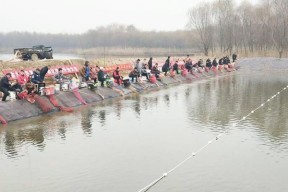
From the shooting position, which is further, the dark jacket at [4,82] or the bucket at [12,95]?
the bucket at [12,95]

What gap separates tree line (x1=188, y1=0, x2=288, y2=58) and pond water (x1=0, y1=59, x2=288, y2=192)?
52.1 metres

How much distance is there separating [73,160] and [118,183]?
2.15 metres

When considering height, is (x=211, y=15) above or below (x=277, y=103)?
above

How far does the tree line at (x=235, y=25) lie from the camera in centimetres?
6856

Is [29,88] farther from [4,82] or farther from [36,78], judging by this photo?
[36,78]

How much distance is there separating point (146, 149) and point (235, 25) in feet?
222

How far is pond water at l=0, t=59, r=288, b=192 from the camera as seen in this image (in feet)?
30.1

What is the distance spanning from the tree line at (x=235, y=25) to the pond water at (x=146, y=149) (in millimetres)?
52141

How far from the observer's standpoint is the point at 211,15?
253ft

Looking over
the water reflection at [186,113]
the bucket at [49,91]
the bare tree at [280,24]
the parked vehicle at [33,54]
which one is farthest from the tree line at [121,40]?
the bucket at [49,91]

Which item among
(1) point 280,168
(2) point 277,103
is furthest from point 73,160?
(2) point 277,103

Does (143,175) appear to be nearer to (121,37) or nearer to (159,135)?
(159,135)

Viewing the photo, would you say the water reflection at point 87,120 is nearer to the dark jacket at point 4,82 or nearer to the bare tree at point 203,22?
the dark jacket at point 4,82

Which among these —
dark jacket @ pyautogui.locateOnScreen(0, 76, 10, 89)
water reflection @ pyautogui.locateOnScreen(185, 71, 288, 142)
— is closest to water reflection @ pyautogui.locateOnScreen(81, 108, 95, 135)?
dark jacket @ pyautogui.locateOnScreen(0, 76, 10, 89)
